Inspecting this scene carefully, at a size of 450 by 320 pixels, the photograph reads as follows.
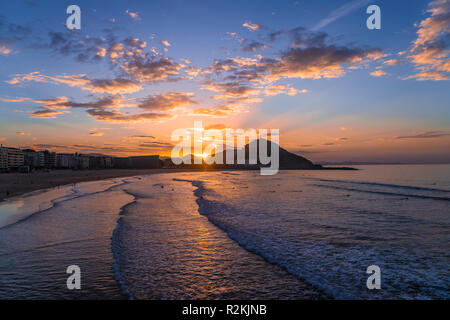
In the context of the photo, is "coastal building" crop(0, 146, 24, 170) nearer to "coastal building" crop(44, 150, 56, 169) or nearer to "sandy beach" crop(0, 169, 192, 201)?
"coastal building" crop(44, 150, 56, 169)

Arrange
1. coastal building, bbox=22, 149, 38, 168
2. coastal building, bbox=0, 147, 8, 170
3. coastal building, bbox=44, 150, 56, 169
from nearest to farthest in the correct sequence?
coastal building, bbox=0, 147, 8, 170, coastal building, bbox=22, 149, 38, 168, coastal building, bbox=44, 150, 56, 169

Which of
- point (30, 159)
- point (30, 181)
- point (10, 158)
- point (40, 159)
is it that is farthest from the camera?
point (40, 159)

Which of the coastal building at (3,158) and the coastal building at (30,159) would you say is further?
the coastal building at (30,159)

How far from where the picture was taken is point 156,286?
6.87m

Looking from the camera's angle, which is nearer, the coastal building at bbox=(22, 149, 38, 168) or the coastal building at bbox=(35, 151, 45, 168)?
the coastal building at bbox=(22, 149, 38, 168)

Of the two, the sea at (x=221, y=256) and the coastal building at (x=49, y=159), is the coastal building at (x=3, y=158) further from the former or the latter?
the sea at (x=221, y=256)

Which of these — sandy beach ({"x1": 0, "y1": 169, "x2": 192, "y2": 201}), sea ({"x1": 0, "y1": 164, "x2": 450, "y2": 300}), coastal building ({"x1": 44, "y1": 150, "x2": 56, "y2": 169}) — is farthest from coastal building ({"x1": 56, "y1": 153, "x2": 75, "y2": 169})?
sea ({"x1": 0, "y1": 164, "x2": 450, "y2": 300})

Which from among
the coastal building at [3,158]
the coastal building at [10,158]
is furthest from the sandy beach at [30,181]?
the coastal building at [10,158]

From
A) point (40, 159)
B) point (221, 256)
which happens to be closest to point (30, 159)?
point (40, 159)

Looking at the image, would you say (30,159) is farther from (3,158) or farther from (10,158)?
(3,158)

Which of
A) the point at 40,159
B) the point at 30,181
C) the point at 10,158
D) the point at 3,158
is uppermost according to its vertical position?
the point at 10,158

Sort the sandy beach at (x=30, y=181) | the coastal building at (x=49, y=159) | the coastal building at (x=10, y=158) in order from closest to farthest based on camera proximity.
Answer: the sandy beach at (x=30, y=181)
the coastal building at (x=10, y=158)
the coastal building at (x=49, y=159)
